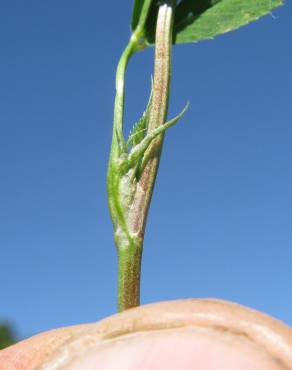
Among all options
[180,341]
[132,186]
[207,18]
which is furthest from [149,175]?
[207,18]

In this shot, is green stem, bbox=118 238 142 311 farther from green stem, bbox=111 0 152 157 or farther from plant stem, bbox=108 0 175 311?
green stem, bbox=111 0 152 157

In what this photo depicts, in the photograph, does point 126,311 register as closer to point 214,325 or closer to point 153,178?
point 214,325

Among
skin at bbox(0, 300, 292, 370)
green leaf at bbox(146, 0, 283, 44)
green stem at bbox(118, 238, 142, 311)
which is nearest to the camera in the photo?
skin at bbox(0, 300, 292, 370)

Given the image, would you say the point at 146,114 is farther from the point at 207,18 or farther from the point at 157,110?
the point at 207,18

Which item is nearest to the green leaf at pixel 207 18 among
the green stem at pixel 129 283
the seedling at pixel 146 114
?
the seedling at pixel 146 114

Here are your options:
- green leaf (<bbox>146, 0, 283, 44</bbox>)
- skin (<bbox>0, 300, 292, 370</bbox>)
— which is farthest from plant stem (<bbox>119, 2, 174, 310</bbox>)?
skin (<bbox>0, 300, 292, 370</bbox>)
